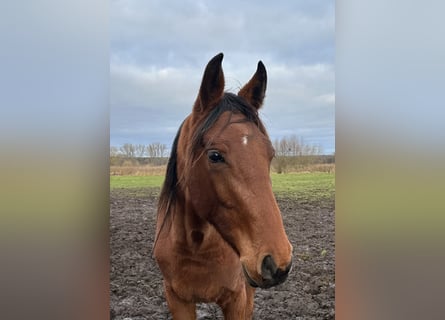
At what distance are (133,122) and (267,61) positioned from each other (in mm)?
499

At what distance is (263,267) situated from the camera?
642mm

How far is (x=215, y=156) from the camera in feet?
2.41

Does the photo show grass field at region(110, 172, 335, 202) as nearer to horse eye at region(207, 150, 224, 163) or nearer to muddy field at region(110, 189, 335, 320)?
muddy field at region(110, 189, 335, 320)

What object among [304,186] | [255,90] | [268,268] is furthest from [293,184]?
[268,268]

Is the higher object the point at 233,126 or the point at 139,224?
the point at 233,126

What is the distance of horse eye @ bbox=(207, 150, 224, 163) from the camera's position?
28.7 inches

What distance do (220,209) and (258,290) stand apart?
588 mm
